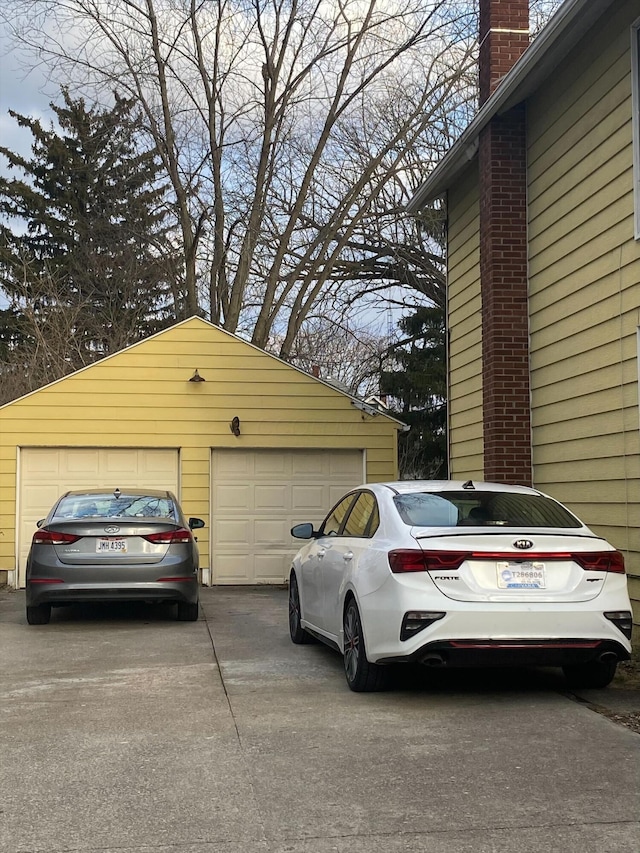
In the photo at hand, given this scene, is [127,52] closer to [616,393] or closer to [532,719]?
[616,393]

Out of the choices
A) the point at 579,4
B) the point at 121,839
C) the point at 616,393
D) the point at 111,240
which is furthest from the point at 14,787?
the point at 111,240

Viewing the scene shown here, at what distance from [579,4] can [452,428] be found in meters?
6.23

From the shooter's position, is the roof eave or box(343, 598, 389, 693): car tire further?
the roof eave

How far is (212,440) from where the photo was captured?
1507 centimetres

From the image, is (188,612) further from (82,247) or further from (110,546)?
(82,247)

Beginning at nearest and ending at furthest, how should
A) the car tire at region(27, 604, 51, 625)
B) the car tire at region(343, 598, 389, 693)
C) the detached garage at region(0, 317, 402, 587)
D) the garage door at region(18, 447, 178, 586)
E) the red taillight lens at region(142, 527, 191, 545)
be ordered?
the car tire at region(343, 598, 389, 693) < the red taillight lens at region(142, 527, 191, 545) < the car tire at region(27, 604, 51, 625) < the garage door at region(18, 447, 178, 586) < the detached garage at region(0, 317, 402, 587)

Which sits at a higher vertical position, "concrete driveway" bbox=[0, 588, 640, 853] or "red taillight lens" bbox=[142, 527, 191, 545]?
"red taillight lens" bbox=[142, 527, 191, 545]

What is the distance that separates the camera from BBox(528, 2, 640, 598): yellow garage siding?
841 cm

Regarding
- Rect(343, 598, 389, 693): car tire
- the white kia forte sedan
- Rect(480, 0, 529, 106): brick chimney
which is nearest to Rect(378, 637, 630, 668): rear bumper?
the white kia forte sedan

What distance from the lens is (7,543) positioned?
574 inches

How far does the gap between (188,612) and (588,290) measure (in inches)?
205

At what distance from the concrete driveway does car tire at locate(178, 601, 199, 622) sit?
2299 millimetres

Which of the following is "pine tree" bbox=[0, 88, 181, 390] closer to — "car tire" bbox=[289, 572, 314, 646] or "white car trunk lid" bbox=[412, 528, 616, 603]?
"car tire" bbox=[289, 572, 314, 646]

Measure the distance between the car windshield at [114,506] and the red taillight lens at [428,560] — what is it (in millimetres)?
4704
